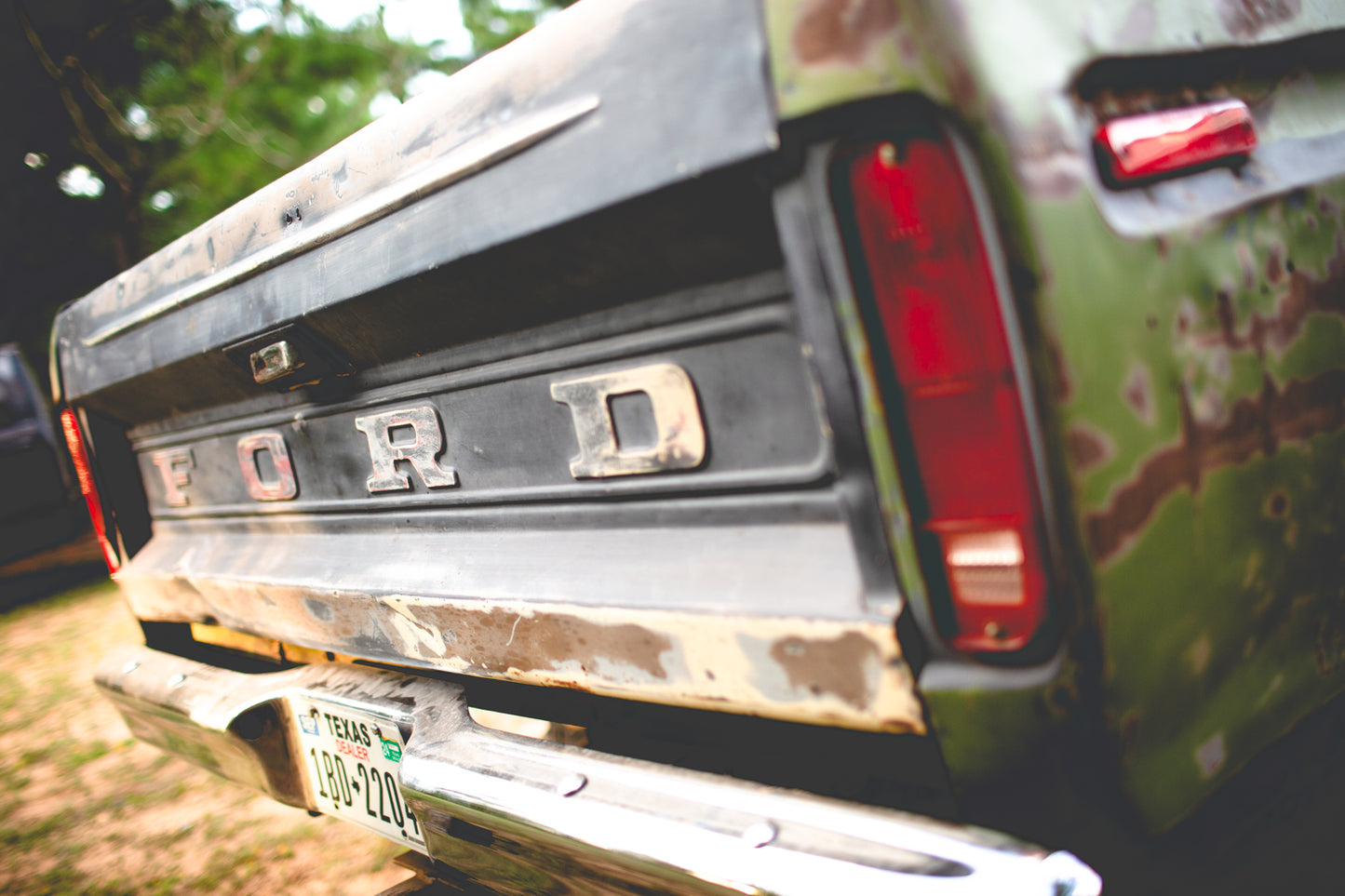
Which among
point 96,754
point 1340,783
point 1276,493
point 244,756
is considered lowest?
point 96,754

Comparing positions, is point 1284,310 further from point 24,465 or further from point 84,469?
point 24,465

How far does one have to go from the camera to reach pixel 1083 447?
81cm

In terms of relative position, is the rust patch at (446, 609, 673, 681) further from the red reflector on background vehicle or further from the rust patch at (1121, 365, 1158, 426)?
the red reflector on background vehicle

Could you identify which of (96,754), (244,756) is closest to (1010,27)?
(244,756)

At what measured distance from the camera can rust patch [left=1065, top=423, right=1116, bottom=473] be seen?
806 millimetres

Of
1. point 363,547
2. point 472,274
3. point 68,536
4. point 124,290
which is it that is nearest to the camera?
point 472,274

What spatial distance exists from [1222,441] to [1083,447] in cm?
23

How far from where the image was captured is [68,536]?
27.7 feet

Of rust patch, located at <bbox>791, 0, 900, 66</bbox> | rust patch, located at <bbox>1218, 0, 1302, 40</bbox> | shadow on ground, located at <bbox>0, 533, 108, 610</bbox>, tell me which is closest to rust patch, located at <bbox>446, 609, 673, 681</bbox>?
rust patch, located at <bbox>791, 0, 900, 66</bbox>

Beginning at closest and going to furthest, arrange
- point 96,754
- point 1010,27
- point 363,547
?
point 1010,27 < point 363,547 < point 96,754

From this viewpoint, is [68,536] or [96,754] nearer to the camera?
[96,754]

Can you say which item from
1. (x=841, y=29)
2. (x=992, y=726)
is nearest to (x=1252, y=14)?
(x=841, y=29)

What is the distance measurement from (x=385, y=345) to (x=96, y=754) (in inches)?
127

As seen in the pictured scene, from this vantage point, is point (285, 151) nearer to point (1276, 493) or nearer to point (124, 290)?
point (124, 290)
